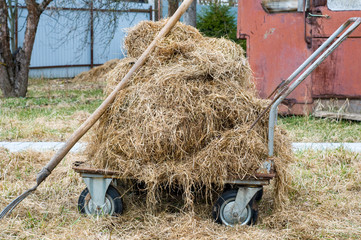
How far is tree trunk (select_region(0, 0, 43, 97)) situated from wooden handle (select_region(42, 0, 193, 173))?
23.6 ft

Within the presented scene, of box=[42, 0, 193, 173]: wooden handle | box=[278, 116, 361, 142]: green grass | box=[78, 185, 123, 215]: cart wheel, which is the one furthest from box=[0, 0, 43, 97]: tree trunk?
box=[78, 185, 123, 215]: cart wheel

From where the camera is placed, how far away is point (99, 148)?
3.64 m

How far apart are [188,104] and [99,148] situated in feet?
2.62

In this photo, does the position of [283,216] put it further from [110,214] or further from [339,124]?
[339,124]

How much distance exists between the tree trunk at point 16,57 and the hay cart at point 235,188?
7.69 metres

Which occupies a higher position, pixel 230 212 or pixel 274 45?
pixel 274 45

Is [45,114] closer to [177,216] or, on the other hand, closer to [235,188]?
[177,216]

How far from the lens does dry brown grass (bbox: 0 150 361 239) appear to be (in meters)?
3.35

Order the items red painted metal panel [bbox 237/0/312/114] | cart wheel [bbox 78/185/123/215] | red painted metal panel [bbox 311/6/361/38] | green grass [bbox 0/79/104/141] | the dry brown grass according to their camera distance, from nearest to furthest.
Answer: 1. the dry brown grass
2. cart wheel [bbox 78/185/123/215]
3. green grass [bbox 0/79/104/141]
4. red painted metal panel [bbox 311/6/361/38]
5. red painted metal panel [bbox 237/0/312/114]

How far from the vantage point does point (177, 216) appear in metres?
3.67

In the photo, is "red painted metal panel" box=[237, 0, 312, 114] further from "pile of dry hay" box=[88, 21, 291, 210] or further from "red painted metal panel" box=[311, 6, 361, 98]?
"pile of dry hay" box=[88, 21, 291, 210]

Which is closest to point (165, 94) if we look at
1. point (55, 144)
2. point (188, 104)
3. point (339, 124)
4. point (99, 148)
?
point (188, 104)

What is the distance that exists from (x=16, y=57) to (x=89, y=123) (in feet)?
25.7

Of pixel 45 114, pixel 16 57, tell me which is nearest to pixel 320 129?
pixel 45 114
